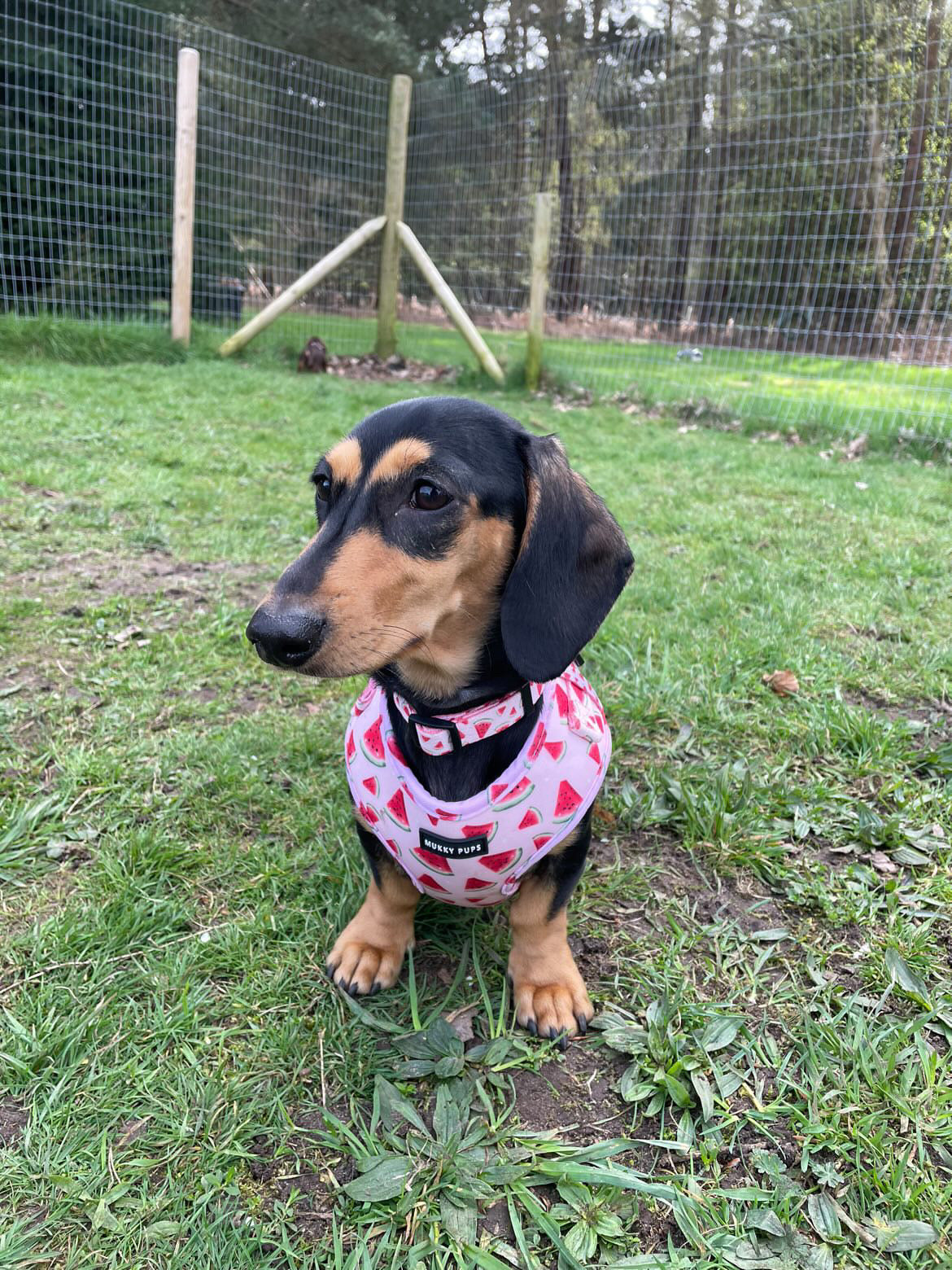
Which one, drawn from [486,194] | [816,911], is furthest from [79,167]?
[816,911]

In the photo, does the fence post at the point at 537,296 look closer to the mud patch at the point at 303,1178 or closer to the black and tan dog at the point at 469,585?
the black and tan dog at the point at 469,585

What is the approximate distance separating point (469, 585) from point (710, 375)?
7.35m

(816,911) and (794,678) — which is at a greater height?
(794,678)

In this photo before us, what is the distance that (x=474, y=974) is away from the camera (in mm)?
1841

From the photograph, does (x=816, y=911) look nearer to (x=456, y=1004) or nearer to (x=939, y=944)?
(x=939, y=944)

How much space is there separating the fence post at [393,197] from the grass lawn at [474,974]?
7436 mm

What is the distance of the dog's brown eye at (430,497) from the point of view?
162cm

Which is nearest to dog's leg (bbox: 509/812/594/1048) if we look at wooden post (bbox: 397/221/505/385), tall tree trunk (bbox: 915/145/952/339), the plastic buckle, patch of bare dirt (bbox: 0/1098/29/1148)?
the plastic buckle

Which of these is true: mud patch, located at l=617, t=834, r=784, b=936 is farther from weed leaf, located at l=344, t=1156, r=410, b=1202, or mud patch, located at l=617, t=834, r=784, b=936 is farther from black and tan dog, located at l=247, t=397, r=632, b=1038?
weed leaf, located at l=344, t=1156, r=410, b=1202

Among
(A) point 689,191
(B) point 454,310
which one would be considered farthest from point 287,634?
(B) point 454,310

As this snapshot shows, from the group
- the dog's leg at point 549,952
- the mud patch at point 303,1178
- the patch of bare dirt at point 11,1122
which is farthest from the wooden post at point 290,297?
the mud patch at point 303,1178

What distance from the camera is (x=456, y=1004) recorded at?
1.77 metres

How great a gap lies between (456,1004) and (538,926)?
0.86 ft

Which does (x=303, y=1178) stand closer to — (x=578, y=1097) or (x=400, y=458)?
(x=578, y=1097)
